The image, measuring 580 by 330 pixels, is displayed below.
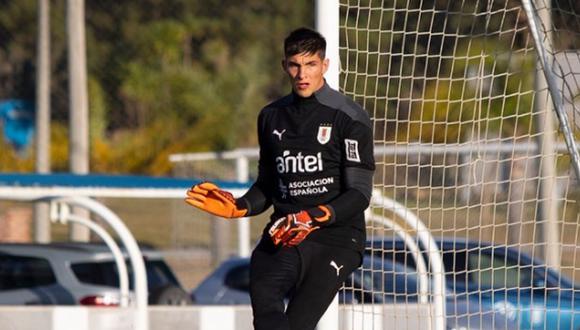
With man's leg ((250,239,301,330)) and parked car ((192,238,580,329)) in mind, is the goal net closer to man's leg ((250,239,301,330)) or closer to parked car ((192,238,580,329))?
parked car ((192,238,580,329))

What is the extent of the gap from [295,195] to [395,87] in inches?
106

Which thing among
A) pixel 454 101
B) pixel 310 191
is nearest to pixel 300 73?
pixel 310 191

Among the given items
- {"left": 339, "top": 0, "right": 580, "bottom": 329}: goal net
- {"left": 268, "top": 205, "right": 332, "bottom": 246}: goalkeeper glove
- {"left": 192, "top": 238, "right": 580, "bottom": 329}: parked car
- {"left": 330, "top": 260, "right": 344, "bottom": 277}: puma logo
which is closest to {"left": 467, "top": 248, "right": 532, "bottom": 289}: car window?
{"left": 192, "top": 238, "right": 580, "bottom": 329}: parked car

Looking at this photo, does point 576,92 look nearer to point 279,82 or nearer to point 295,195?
point 295,195

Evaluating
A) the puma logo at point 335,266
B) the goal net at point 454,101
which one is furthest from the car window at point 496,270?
the puma logo at point 335,266

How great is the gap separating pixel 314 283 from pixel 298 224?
371 mm

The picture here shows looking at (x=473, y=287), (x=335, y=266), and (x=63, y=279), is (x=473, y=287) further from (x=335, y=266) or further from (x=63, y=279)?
(x=335, y=266)

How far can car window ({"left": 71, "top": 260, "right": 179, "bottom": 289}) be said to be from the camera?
13.9 m

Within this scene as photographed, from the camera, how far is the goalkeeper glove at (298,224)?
233 inches

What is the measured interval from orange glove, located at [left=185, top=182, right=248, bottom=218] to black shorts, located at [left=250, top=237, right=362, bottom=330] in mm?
204

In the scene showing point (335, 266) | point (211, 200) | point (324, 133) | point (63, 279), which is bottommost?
point (63, 279)

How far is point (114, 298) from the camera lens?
44.6 ft

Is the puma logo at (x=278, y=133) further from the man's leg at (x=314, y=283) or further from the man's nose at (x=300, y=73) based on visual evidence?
the man's leg at (x=314, y=283)

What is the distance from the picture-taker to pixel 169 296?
1410 centimetres
